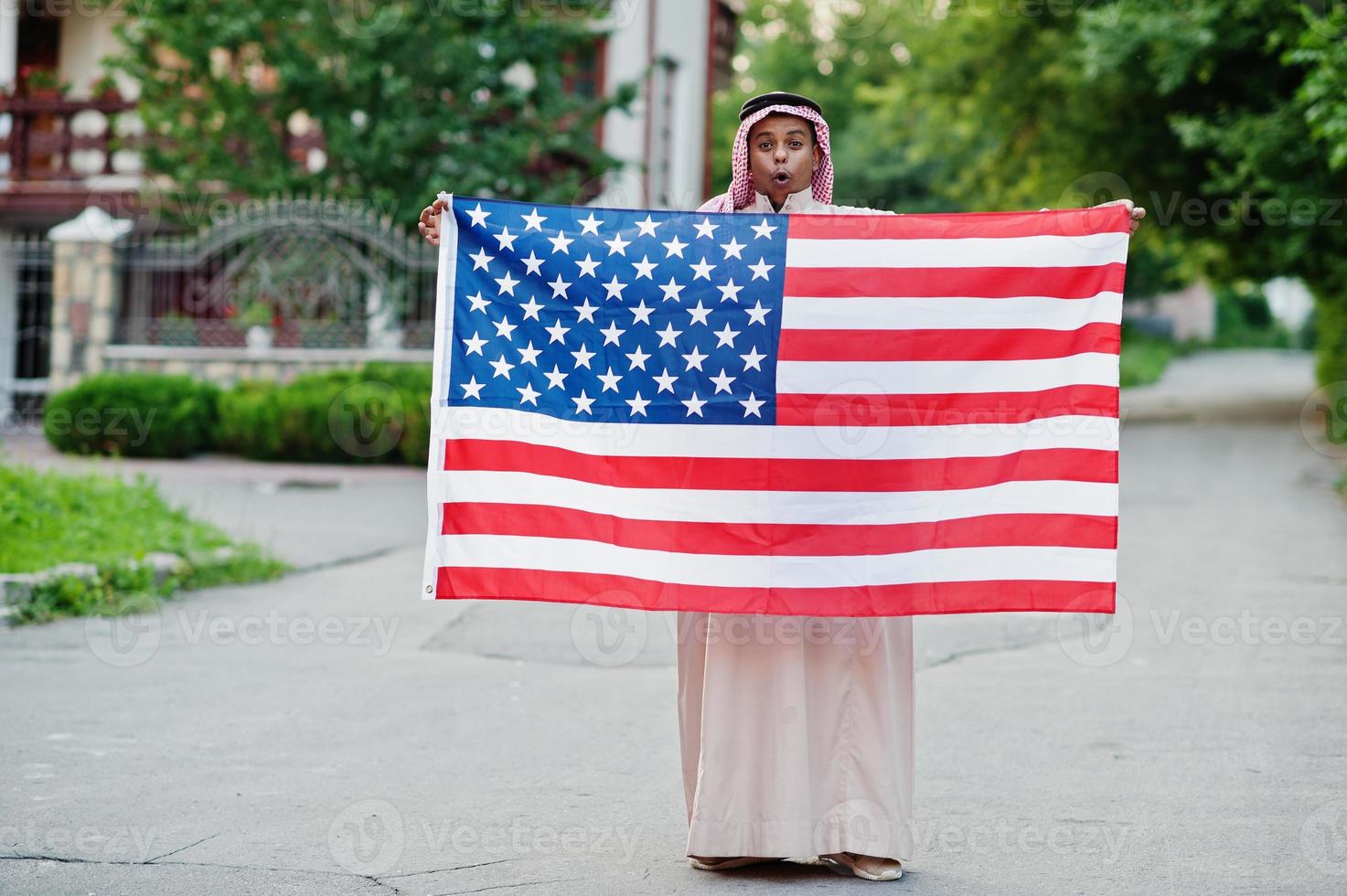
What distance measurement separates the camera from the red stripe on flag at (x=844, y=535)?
477 cm

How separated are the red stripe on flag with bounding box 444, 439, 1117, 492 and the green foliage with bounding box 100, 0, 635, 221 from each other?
54.7 ft

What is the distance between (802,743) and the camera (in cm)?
448

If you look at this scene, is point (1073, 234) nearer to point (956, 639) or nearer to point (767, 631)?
point (767, 631)

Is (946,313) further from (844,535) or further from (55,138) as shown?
(55,138)

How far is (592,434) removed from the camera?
16.2 feet

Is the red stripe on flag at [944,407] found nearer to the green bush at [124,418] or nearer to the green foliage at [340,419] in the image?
the green foliage at [340,419]

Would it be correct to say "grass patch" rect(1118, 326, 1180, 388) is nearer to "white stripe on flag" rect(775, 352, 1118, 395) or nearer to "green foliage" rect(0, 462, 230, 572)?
"green foliage" rect(0, 462, 230, 572)

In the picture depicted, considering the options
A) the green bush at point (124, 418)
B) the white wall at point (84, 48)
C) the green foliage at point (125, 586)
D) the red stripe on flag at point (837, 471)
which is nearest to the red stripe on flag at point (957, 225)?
the red stripe on flag at point (837, 471)

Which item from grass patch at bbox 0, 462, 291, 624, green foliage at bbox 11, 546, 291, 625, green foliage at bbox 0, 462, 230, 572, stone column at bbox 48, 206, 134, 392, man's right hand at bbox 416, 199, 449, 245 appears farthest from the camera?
stone column at bbox 48, 206, 134, 392

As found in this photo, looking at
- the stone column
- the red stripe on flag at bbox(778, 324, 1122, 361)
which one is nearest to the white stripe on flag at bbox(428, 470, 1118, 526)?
the red stripe on flag at bbox(778, 324, 1122, 361)

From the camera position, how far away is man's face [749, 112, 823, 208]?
479 cm

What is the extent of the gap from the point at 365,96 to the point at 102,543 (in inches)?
520

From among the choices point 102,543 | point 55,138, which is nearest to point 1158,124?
point 55,138

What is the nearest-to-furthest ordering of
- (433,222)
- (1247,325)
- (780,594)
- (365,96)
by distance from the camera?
(780,594)
(433,222)
(365,96)
(1247,325)
